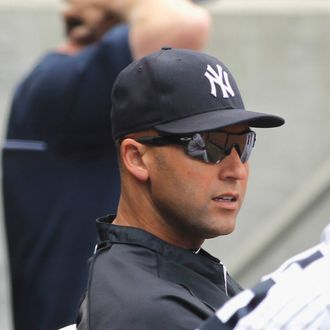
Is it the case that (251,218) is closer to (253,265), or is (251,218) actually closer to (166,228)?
(253,265)

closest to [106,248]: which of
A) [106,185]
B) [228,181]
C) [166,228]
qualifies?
[166,228]

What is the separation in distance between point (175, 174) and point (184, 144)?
6 centimetres

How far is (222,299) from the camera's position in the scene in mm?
2217

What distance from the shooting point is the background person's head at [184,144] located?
2.21 metres

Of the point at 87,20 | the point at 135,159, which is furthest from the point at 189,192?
the point at 87,20

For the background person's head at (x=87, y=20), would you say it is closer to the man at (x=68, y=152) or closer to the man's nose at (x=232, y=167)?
the man at (x=68, y=152)

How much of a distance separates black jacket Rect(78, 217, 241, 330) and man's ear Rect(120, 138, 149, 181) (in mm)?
108

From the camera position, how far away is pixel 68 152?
4.22 metres

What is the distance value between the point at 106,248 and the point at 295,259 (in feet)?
1.49

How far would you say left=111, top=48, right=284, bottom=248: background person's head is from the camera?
2.21m

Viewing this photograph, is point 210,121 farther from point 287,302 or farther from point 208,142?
point 287,302

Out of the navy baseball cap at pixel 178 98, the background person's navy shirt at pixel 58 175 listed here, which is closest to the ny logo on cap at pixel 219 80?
the navy baseball cap at pixel 178 98

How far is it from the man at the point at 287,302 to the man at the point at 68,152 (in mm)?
2139

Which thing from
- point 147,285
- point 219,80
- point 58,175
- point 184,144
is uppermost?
point 219,80
